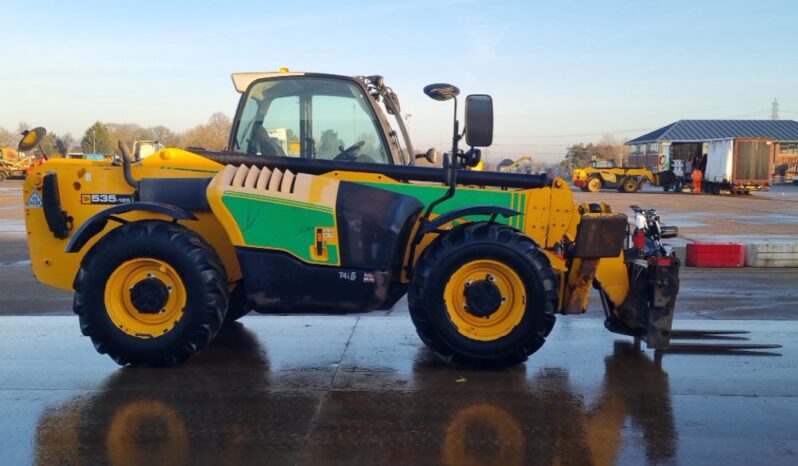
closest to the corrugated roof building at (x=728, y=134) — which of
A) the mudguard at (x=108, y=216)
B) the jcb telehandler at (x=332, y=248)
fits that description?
the jcb telehandler at (x=332, y=248)

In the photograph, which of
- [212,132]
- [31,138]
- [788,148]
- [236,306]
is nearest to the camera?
[31,138]

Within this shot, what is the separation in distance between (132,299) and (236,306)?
4.67 ft

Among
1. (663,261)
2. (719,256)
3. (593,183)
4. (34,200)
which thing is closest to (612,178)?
(593,183)

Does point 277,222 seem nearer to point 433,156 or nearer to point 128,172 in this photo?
point 128,172

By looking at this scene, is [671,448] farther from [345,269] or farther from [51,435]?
[51,435]

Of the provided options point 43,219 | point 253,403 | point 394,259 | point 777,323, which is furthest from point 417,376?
point 777,323

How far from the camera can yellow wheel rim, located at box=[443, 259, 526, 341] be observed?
5.44m

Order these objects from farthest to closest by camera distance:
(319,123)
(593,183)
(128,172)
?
(593,183) < (319,123) < (128,172)

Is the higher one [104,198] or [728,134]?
[728,134]

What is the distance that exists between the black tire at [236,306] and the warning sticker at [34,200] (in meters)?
1.74

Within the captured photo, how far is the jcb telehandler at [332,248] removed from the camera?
5.40 meters

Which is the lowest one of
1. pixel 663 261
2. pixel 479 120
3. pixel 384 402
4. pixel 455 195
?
pixel 384 402

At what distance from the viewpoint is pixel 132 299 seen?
18.1 feet

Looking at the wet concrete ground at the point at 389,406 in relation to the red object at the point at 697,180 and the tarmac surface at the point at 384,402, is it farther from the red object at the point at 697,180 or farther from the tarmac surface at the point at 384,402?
the red object at the point at 697,180
